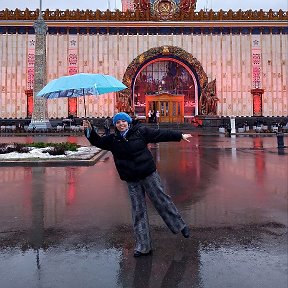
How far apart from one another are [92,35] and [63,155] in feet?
94.7

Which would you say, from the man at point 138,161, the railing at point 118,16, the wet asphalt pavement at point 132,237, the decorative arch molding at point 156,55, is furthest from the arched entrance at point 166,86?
the man at point 138,161

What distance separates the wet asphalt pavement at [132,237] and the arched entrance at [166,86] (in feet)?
107

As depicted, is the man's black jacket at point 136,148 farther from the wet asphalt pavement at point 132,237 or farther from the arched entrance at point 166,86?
the arched entrance at point 166,86

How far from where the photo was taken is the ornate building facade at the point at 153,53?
1561 inches

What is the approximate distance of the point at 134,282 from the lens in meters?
3.46

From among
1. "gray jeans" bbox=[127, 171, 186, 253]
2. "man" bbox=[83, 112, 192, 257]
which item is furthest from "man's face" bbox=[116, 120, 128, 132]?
"gray jeans" bbox=[127, 171, 186, 253]

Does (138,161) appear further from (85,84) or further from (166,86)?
(166,86)

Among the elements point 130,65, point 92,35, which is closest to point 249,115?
point 130,65

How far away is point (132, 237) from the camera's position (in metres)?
4.88

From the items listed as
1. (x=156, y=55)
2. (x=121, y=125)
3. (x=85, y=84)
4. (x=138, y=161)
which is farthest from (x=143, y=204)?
(x=156, y=55)

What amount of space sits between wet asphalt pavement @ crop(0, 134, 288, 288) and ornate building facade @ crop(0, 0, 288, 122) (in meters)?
31.7

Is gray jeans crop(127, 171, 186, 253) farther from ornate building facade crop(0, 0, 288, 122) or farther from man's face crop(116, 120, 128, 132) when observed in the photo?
ornate building facade crop(0, 0, 288, 122)

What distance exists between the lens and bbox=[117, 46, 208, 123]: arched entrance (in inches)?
1591

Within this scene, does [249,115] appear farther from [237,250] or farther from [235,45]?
[237,250]
